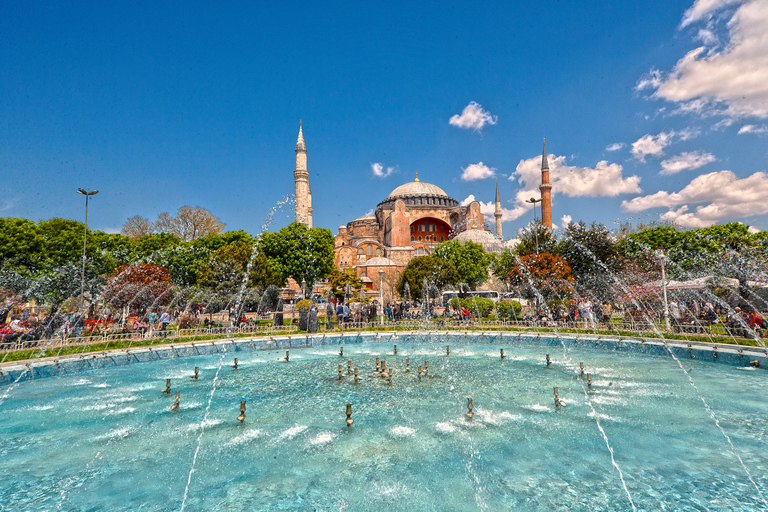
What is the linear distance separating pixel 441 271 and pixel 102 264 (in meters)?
23.1

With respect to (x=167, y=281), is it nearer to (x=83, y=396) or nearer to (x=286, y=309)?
(x=286, y=309)

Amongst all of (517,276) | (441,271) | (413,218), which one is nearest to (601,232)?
(517,276)

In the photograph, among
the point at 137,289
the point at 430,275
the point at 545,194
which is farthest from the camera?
the point at 545,194

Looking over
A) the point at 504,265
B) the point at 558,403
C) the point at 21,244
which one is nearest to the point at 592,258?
the point at 504,265

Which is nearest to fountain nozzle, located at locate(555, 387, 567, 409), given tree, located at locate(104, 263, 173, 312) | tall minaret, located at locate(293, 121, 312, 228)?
tree, located at locate(104, 263, 173, 312)

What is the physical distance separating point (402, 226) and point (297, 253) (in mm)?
22685

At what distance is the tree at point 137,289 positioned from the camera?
65.6ft

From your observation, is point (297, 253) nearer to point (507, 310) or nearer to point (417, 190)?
point (507, 310)

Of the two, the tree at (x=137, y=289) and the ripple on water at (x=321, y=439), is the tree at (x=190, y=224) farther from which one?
the ripple on water at (x=321, y=439)

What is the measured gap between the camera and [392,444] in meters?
5.18

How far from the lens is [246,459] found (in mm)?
4789

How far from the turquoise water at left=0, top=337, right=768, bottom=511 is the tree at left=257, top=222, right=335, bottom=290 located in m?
19.7

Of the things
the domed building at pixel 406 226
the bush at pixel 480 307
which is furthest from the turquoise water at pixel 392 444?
the domed building at pixel 406 226

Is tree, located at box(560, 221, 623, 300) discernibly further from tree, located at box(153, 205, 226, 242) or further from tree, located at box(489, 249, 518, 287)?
tree, located at box(153, 205, 226, 242)
